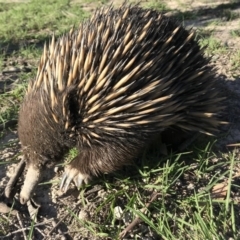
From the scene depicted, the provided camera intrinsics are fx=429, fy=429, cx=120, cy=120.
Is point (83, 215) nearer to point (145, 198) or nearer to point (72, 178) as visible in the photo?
point (72, 178)

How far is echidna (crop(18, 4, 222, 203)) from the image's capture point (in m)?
2.54

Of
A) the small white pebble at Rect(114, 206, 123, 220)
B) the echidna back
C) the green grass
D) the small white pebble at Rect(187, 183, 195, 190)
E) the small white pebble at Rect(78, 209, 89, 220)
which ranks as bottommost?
the small white pebble at Rect(78, 209, 89, 220)

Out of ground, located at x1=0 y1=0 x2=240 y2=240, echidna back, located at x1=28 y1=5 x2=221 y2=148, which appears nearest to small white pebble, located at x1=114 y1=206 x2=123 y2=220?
ground, located at x1=0 y1=0 x2=240 y2=240

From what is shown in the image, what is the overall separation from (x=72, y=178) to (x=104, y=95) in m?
0.64

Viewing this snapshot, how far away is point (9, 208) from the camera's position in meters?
2.74

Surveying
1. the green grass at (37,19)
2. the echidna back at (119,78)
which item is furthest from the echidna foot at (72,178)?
the green grass at (37,19)

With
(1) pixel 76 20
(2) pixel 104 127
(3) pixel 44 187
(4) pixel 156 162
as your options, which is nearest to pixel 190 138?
(4) pixel 156 162

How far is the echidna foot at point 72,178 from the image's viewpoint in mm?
2827

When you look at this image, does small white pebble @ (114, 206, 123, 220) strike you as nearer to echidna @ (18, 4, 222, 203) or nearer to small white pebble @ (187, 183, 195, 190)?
echidna @ (18, 4, 222, 203)

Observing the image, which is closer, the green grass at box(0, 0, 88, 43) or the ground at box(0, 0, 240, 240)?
the ground at box(0, 0, 240, 240)

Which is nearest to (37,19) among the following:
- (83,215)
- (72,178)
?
(72,178)

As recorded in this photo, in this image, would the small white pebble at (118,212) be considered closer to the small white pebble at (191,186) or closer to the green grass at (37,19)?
the small white pebble at (191,186)

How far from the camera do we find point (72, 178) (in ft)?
9.29

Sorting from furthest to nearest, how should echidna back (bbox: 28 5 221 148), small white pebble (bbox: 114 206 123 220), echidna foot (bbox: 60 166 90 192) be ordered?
echidna foot (bbox: 60 166 90 192) < small white pebble (bbox: 114 206 123 220) < echidna back (bbox: 28 5 221 148)
